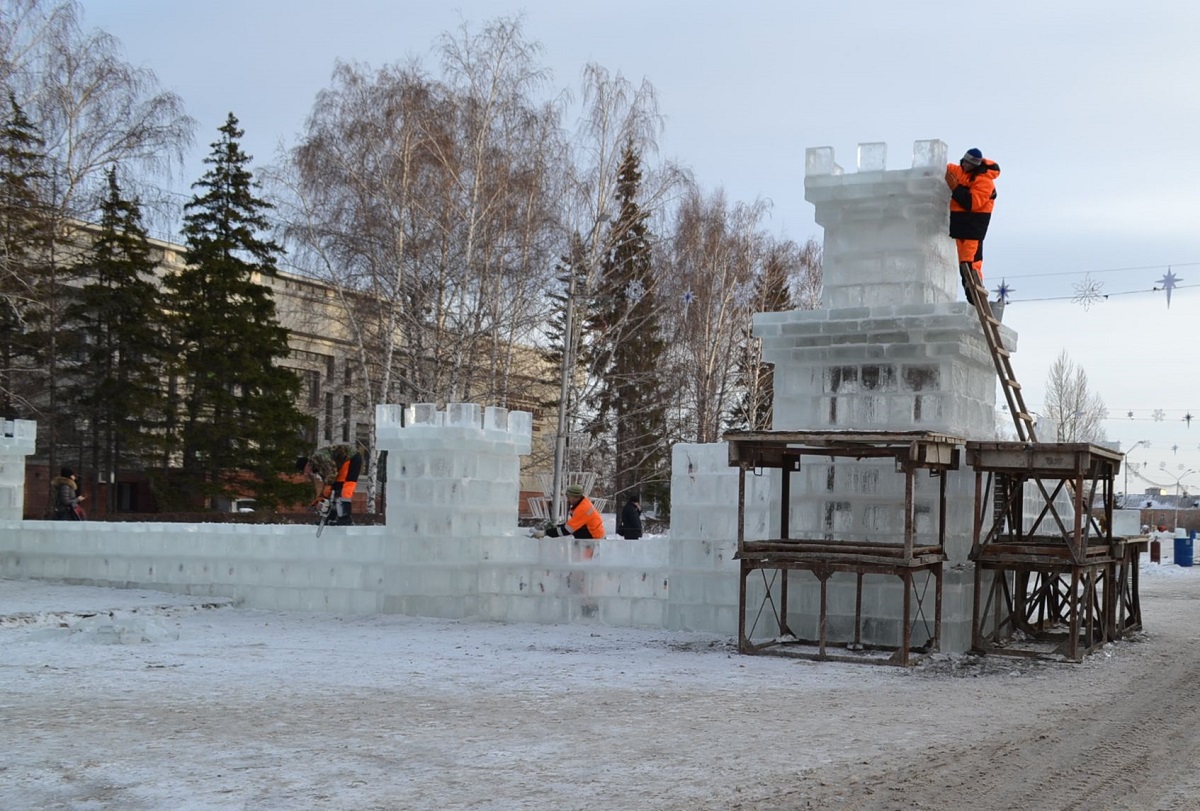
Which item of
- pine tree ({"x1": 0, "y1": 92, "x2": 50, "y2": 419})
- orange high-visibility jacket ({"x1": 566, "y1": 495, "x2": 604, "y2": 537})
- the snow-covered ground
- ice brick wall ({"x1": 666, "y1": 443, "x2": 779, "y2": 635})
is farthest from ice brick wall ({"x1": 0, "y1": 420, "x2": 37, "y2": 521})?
ice brick wall ({"x1": 666, "y1": 443, "x2": 779, "y2": 635})

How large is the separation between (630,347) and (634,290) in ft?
6.96

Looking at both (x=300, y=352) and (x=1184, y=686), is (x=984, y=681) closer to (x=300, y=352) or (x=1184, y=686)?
(x=1184, y=686)

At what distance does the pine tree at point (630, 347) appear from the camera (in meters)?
29.7

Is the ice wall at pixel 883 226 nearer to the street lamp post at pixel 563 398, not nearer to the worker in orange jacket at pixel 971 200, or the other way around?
the worker in orange jacket at pixel 971 200

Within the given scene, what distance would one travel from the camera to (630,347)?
3697 cm

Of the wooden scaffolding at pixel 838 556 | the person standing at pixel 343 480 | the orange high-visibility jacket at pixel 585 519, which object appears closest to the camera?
the wooden scaffolding at pixel 838 556

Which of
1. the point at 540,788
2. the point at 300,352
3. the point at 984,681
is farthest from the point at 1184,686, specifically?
the point at 300,352

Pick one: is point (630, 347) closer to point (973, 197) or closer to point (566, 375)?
point (566, 375)

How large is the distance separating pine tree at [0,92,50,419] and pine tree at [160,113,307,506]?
4.04 meters

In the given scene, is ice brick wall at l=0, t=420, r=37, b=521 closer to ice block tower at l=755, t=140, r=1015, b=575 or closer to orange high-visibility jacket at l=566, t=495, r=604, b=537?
orange high-visibility jacket at l=566, t=495, r=604, b=537

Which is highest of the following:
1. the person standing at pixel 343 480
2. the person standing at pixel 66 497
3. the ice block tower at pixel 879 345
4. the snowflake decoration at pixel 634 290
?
the snowflake decoration at pixel 634 290

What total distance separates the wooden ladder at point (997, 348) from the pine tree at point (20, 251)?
15.6 meters

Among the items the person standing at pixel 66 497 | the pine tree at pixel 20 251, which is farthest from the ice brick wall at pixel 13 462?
the pine tree at pixel 20 251

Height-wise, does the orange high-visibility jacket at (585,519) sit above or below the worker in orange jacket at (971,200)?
below
